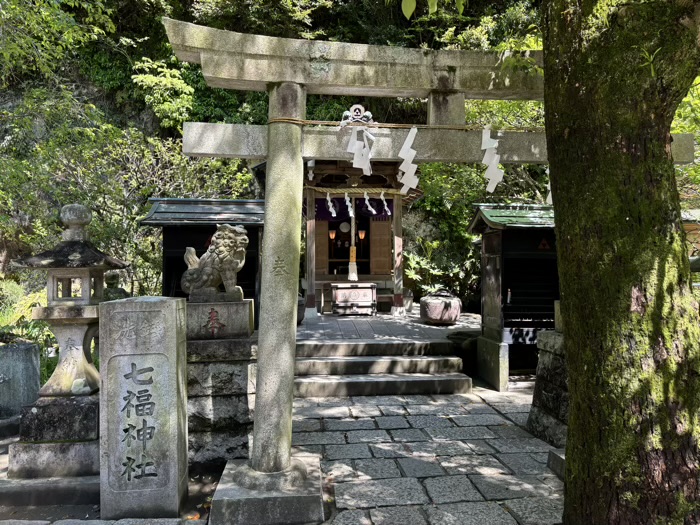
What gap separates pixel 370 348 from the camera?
7668mm

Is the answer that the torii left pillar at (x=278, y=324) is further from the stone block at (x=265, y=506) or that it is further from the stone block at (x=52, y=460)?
the stone block at (x=52, y=460)

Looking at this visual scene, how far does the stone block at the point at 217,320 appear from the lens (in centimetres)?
443

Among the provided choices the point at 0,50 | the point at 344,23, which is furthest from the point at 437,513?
the point at 344,23

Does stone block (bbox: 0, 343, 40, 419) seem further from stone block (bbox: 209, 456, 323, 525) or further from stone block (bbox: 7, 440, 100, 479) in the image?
stone block (bbox: 209, 456, 323, 525)

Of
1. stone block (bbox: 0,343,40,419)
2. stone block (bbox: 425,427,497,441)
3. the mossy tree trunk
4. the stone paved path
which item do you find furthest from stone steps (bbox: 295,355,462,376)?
the mossy tree trunk

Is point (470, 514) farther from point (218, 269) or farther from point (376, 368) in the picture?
point (376, 368)

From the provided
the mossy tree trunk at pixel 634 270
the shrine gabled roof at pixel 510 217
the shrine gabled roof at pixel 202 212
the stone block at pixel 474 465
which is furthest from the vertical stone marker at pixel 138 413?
the shrine gabled roof at pixel 510 217

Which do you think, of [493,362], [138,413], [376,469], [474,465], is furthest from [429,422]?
[138,413]

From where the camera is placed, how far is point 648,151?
2.35 meters

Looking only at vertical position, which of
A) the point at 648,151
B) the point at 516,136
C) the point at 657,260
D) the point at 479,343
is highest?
the point at 516,136

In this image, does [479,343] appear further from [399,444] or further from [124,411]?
[124,411]

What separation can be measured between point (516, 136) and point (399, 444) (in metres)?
3.32

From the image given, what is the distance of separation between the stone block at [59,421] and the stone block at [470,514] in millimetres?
2974

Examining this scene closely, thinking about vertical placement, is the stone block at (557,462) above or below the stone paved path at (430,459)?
above
